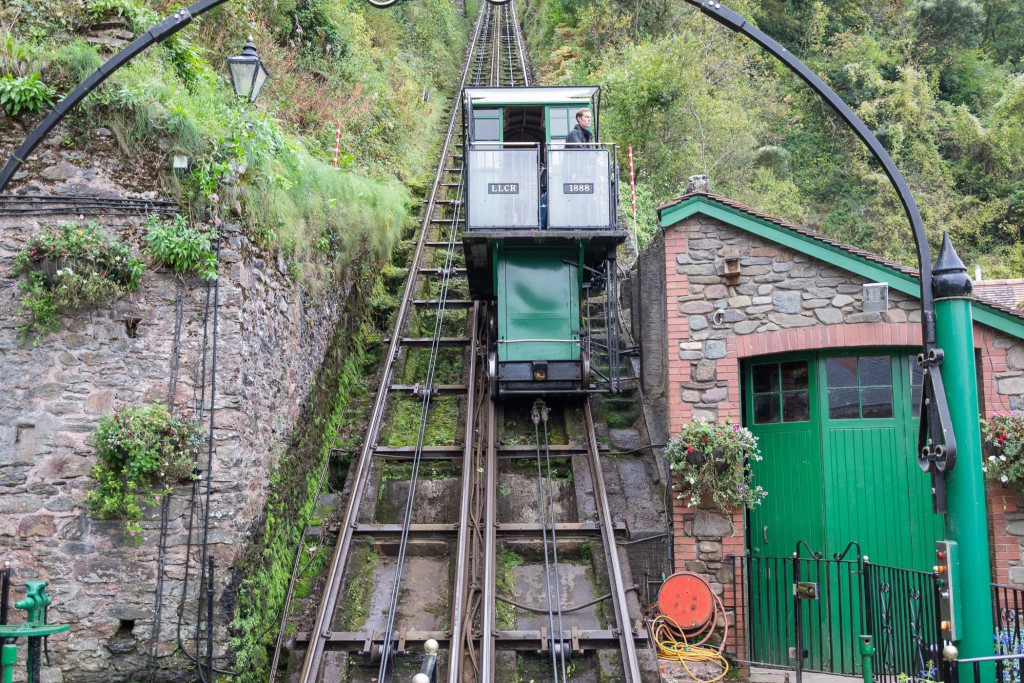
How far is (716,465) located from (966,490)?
3602 mm

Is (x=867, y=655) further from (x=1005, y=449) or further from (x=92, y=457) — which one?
(x=92, y=457)

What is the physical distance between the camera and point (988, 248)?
19000mm

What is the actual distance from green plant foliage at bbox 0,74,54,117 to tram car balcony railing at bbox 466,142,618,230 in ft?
14.6

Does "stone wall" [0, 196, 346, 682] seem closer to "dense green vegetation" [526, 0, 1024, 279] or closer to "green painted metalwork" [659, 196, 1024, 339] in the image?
"green painted metalwork" [659, 196, 1024, 339]

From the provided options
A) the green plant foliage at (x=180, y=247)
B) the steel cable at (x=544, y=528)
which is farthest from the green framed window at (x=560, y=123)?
the green plant foliage at (x=180, y=247)

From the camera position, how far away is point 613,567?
746 centimetres

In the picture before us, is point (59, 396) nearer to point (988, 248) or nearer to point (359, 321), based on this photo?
point (359, 321)

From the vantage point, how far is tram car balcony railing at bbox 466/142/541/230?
32.2 feet

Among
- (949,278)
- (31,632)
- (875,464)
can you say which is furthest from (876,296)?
(31,632)

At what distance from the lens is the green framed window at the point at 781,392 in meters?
8.68

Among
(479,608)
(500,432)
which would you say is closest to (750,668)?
(479,608)

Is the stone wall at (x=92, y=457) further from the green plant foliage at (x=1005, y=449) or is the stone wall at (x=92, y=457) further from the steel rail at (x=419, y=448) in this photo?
the green plant foliage at (x=1005, y=449)

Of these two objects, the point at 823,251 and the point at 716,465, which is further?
the point at 823,251

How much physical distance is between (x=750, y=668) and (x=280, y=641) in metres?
4.10
